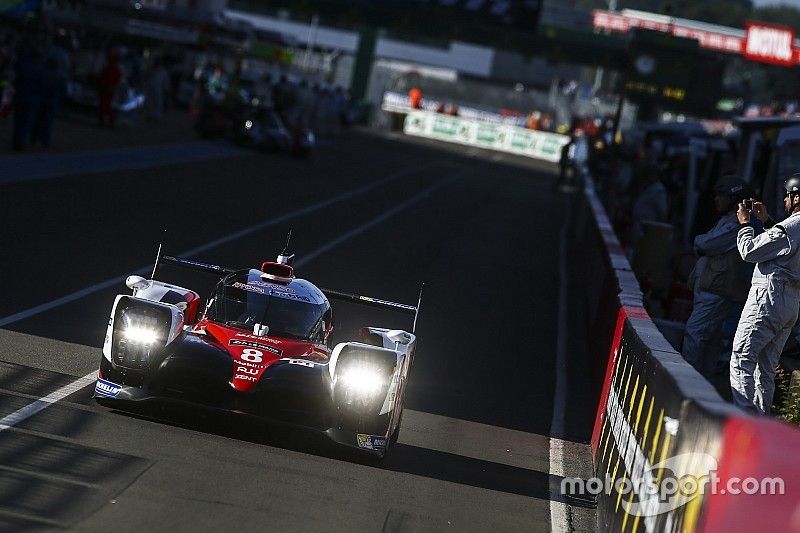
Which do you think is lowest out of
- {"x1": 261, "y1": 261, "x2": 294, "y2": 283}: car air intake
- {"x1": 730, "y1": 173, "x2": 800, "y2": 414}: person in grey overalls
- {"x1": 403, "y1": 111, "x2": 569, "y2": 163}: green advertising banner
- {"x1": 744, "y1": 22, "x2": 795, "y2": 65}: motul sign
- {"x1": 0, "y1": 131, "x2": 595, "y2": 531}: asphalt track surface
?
{"x1": 403, "y1": 111, "x2": 569, "y2": 163}: green advertising banner

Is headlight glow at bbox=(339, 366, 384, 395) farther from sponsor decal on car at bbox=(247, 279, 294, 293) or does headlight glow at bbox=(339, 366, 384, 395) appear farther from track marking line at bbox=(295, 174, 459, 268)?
track marking line at bbox=(295, 174, 459, 268)

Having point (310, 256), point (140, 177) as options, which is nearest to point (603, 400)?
point (310, 256)

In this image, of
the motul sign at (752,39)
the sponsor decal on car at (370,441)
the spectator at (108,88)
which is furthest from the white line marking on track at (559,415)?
the motul sign at (752,39)

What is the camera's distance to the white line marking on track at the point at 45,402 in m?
9.59

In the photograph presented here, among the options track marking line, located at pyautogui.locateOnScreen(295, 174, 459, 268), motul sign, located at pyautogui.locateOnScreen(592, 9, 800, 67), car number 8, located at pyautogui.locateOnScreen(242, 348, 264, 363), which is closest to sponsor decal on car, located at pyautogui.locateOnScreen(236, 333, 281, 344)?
car number 8, located at pyautogui.locateOnScreen(242, 348, 264, 363)

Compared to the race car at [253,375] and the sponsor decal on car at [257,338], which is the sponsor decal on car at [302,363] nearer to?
the race car at [253,375]

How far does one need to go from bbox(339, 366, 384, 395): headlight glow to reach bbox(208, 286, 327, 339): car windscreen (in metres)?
1.09

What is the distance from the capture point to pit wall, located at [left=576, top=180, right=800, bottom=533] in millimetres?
5934

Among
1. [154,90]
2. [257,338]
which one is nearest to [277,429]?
[257,338]

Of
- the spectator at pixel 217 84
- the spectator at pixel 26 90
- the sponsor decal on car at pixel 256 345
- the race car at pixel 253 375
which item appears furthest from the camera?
the spectator at pixel 217 84

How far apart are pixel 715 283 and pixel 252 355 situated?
475 cm

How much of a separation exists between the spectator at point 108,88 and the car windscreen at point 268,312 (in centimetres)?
2656

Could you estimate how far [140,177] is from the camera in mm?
29438

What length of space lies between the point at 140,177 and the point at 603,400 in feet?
61.9
